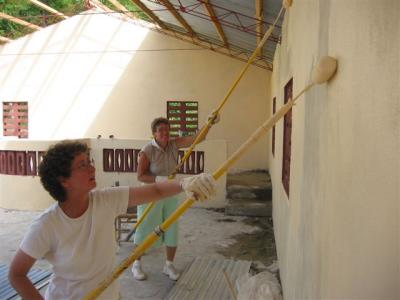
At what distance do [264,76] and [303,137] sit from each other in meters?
8.20

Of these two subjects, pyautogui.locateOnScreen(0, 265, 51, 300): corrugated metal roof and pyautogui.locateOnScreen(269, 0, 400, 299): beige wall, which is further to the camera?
pyautogui.locateOnScreen(0, 265, 51, 300): corrugated metal roof

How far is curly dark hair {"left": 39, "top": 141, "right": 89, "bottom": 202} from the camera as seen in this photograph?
5.48 ft

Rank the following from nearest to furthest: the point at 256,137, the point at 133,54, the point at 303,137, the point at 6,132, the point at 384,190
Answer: the point at 384,190 → the point at 256,137 → the point at 303,137 → the point at 133,54 → the point at 6,132

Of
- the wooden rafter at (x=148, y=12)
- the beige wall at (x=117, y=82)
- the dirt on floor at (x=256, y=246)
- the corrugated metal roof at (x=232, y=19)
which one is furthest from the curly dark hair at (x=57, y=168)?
the beige wall at (x=117, y=82)

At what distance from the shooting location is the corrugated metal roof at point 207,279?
12.0ft

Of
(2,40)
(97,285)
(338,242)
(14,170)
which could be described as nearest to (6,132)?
(2,40)

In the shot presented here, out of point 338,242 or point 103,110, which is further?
point 103,110

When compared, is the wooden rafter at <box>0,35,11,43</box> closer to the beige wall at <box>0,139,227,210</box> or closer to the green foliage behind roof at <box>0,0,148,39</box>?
the green foliage behind roof at <box>0,0,148,39</box>

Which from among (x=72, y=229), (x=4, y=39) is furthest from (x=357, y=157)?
(x=4, y=39)

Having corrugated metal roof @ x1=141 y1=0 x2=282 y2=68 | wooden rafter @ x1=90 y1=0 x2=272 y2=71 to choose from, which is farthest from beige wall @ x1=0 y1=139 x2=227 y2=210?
wooden rafter @ x1=90 y1=0 x2=272 y2=71

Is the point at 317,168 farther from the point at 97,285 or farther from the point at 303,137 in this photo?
the point at 97,285

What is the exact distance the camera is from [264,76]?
33.6 ft

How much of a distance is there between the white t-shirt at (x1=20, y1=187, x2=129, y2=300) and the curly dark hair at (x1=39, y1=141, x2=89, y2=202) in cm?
8

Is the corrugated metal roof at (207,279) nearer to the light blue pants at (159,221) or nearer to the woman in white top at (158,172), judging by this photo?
the woman in white top at (158,172)
